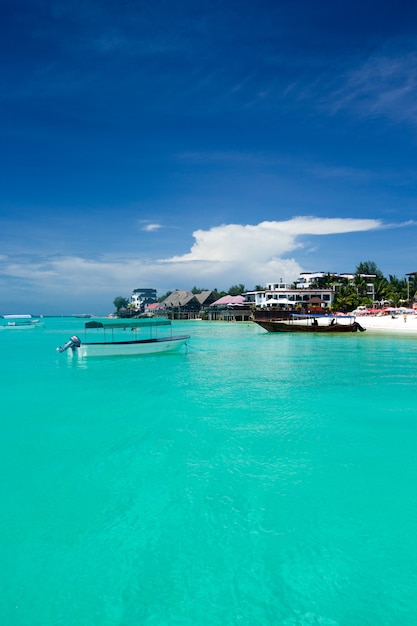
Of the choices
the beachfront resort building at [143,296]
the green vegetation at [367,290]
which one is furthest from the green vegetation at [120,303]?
the green vegetation at [367,290]

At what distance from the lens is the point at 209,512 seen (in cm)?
702

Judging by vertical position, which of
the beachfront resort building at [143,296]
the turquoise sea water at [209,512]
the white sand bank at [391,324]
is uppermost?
the beachfront resort building at [143,296]

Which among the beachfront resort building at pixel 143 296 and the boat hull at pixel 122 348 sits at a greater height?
the beachfront resort building at pixel 143 296

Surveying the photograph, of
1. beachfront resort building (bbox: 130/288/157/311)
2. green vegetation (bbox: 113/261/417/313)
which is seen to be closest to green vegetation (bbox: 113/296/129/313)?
beachfront resort building (bbox: 130/288/157/311)

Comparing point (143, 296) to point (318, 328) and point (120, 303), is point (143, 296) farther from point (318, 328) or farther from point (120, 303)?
point (318, 328)

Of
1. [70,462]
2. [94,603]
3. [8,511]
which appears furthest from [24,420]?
[94,603]

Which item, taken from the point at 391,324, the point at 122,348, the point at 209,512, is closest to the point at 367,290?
the point at 391,324

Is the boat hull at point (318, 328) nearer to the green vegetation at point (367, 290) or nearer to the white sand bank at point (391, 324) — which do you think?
the white sand bank at point (391, 324)

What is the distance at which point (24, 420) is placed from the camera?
13.1 m

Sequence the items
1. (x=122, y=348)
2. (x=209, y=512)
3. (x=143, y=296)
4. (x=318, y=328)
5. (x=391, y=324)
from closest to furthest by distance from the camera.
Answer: (x=209, y=512)
(x=122, y=348)
(x=318, y=328)
(x=391, y=324)
(x=143, y=296)

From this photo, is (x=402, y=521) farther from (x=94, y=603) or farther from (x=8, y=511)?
(x=8, y=511)

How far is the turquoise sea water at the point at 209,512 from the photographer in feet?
16.3

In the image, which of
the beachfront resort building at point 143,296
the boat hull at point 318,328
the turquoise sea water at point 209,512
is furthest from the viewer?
the beachfront resort building at point 143,296

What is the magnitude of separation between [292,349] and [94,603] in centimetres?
3092
